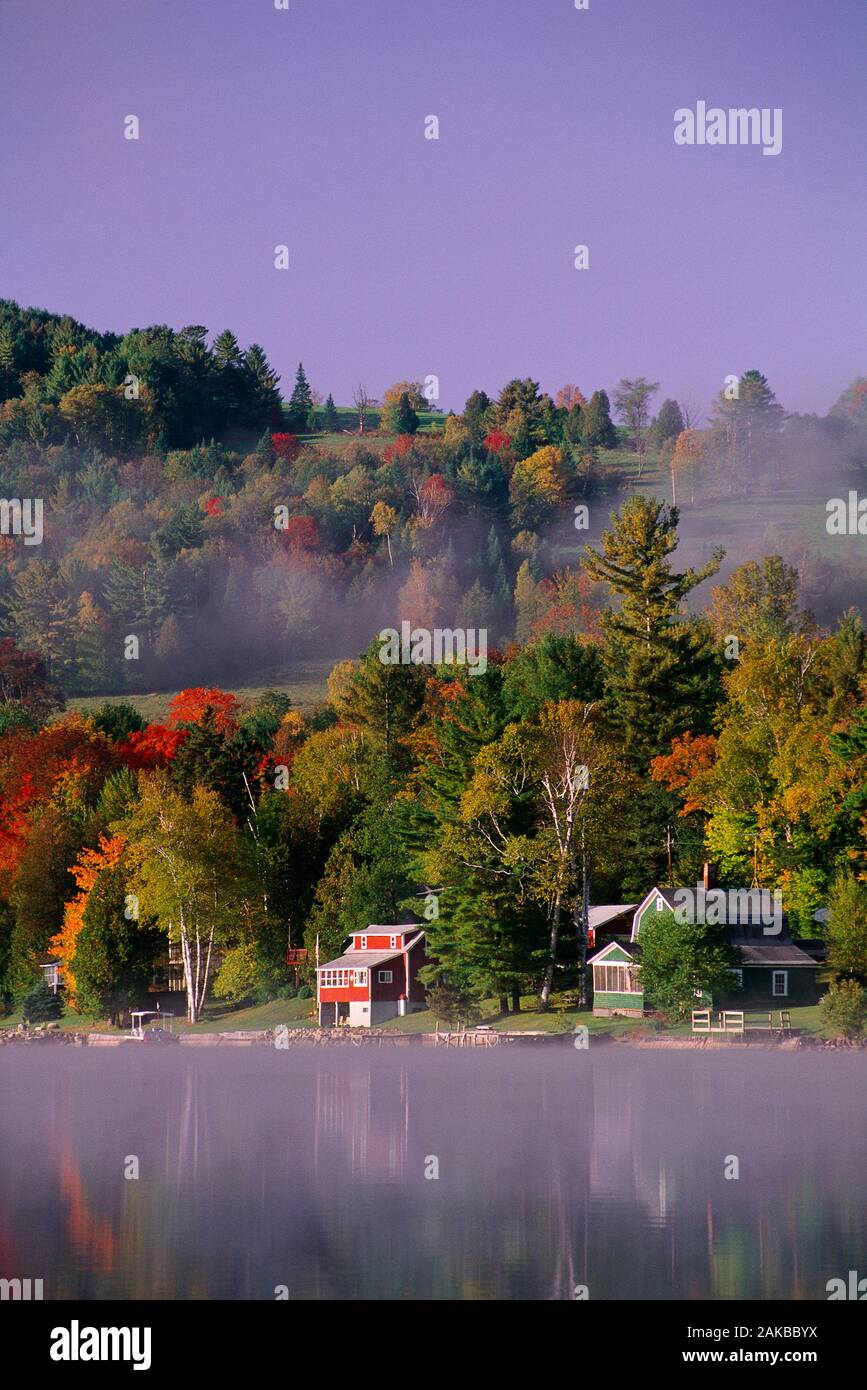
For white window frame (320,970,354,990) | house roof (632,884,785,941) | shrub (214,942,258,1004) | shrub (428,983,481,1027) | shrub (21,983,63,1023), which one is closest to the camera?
house roof (632,884,785,941)

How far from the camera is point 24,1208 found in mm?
36656

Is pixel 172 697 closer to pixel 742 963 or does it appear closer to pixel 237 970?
pixel 237 970

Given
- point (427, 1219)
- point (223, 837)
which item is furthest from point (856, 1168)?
point (223, 837)

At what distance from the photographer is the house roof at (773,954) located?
74.6 metres

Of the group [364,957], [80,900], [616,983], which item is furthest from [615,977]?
[80,900]

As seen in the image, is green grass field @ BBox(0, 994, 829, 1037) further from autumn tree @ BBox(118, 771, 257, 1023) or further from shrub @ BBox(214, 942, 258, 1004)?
autumn tree @ BBox(118, 771, 257, 1023)

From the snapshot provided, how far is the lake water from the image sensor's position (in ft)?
101

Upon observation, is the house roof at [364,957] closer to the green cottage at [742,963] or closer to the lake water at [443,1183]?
the green cottage at [742,963]

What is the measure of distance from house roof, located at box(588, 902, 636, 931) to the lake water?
17260 millimetres

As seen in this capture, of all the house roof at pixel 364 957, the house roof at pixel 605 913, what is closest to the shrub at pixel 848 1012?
the house roof at pixel 605 913

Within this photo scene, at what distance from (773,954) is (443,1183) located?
38729 millimetres

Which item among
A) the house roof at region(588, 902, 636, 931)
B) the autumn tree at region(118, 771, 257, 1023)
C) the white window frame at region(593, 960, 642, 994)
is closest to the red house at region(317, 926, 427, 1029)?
the autumn tree at region(118, 771, 257, 1023)

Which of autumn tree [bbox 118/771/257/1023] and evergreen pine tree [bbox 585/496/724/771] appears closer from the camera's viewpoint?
autumn tree [bbox 118/771/257/1023]
